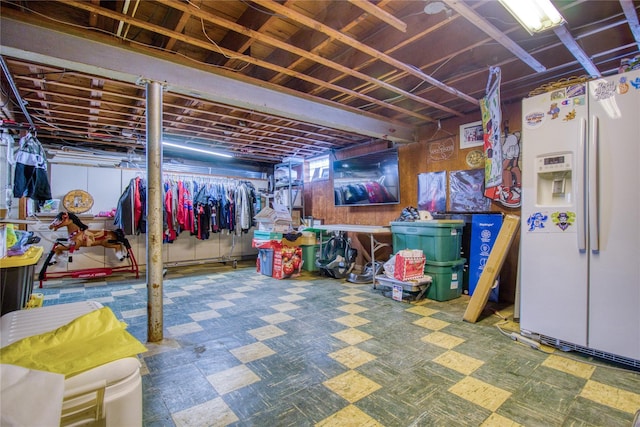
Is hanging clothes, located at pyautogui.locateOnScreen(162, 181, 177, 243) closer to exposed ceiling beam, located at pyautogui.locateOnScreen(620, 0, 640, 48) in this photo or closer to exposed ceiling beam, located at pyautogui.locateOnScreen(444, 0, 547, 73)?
exposed ceiling beam, located at pyautogui.locateOnScreen(444, 0, 547, 73)

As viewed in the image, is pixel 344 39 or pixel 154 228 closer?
pixel 344 39

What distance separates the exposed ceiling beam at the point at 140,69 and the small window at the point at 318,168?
2.82 metres

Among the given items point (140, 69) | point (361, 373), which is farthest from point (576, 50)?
point (140, 69)

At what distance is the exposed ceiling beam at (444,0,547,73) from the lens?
2.15m

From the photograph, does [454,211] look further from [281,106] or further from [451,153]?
[281,106]

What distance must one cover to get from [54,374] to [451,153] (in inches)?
197

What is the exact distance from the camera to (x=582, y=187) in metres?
2.37

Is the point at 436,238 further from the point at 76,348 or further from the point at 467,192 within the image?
the point at 76,348

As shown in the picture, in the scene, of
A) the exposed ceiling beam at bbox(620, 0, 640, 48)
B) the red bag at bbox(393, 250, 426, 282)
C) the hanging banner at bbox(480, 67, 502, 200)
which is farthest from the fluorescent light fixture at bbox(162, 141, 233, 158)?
the exposed ceiling beam at bbox(620, 0, 640, 48)

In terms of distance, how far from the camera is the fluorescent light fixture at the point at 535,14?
7.03 ft

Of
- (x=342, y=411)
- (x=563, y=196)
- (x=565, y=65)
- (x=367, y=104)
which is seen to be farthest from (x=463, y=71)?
(x=342, y=411)

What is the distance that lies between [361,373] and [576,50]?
3.39 metres

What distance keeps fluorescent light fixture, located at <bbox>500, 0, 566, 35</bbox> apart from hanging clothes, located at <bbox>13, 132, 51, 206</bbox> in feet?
19.8

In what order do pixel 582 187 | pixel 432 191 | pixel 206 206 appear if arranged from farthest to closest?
pixel 206 206 → pixel 432 191 → pixel 582 187
